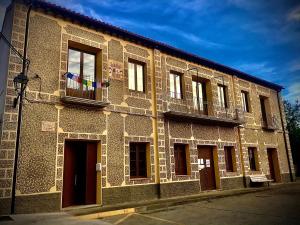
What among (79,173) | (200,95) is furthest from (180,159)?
(79,173)

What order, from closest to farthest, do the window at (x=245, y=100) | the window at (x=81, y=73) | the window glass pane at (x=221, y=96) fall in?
the window at (x=81, y=73)
the window glass pane at (x=221, y=96)
the window at (x=245, y=100)

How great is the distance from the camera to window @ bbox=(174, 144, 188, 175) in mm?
11984

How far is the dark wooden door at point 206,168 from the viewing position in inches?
507

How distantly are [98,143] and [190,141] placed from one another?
16.2 ft

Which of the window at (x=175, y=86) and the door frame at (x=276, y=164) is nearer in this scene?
the window at (x=175, y=86)

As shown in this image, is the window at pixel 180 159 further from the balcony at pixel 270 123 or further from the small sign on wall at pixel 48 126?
the balcony at pixel 270 123

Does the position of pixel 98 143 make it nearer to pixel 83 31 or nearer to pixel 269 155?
pixel 83 31

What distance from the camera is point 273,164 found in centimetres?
1758

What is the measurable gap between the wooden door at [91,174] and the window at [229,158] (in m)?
8.25

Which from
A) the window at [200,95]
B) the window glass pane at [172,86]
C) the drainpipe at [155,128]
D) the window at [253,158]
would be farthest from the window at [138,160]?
the window at [253,158]

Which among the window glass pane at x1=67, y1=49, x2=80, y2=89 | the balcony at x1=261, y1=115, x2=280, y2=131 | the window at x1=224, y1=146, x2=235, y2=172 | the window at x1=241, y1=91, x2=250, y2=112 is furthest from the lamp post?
the balcony at x1=261, y1=115, x2=280, y2=131

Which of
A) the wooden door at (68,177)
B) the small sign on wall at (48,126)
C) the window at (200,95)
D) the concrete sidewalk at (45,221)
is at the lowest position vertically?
the concrete sidewalk at (45,221)

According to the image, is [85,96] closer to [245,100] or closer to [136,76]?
[136,76]

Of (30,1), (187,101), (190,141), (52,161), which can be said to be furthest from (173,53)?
(52,161)
